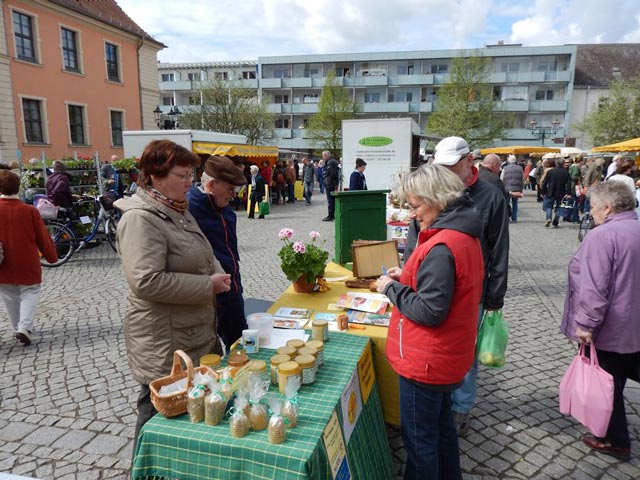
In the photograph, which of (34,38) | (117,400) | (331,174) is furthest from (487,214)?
(34,38)

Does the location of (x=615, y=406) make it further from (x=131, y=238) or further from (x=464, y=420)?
(x=131, y=238)

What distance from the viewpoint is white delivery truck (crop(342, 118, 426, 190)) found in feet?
40.8

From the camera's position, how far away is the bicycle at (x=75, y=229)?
28.0ft

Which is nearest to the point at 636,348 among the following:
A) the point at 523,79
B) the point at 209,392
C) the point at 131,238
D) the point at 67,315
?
the point at 209,392

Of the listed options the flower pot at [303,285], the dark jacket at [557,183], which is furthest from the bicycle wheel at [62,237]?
the dark jacket at [557,183]

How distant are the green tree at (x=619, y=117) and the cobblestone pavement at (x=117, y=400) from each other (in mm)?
28704

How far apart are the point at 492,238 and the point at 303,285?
1510 millimetres

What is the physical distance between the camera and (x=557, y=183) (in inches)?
488

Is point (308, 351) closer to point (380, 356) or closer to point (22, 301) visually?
point (380, 356)

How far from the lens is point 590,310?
8.61ft

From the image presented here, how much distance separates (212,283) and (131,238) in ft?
1.44

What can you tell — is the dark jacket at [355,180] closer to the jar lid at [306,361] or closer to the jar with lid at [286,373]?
the jar lid at [306,361]

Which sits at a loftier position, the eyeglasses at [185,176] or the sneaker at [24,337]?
the eyeglasses at [185,176]

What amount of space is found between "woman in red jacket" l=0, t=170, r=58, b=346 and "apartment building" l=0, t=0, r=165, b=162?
15.8 meters
